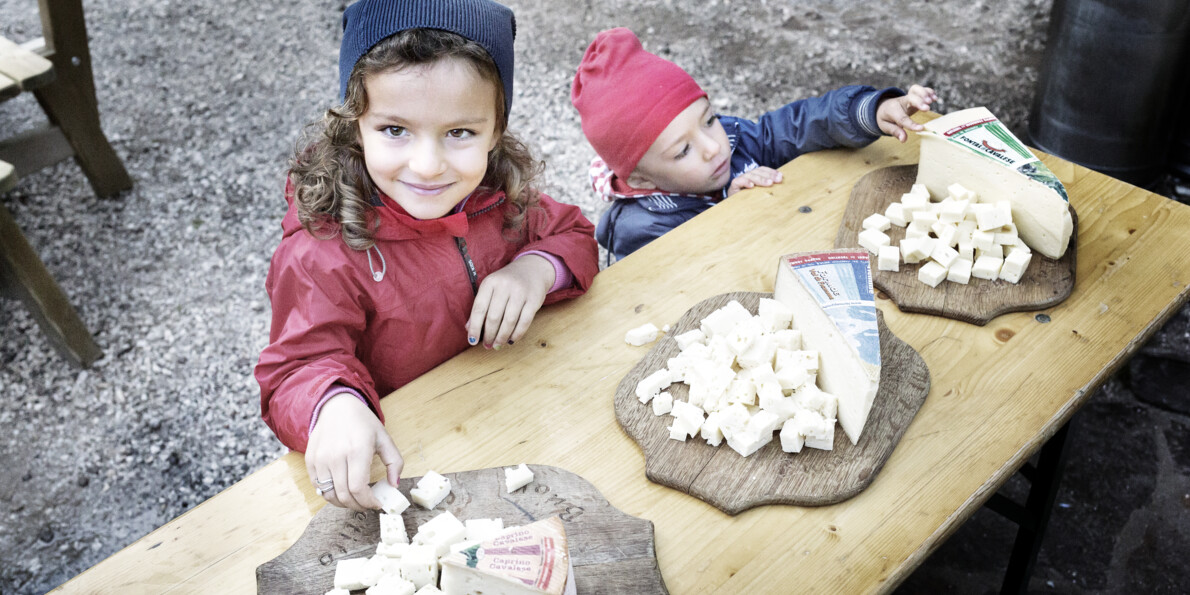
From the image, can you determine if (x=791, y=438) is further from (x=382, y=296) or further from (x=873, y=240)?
(x=382, y=296)

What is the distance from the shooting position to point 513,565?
1.12 m

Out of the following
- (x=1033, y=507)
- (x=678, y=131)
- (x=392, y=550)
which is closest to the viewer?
(x=392, y=550)

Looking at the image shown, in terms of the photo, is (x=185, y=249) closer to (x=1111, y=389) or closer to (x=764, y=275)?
(x=764, y=275)

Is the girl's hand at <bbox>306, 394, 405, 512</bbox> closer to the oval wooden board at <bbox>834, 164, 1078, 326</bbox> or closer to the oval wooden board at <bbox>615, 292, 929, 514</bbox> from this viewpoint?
the oval wooden board at <bbox>615, 292, 929, 514</bbox>

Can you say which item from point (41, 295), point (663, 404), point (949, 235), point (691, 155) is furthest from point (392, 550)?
point (41, 295)

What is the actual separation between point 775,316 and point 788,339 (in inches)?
2.8

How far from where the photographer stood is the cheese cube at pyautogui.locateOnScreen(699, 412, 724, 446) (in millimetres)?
1394

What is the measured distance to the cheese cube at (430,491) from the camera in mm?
1317

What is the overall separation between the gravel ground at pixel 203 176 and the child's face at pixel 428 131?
1.05 meters

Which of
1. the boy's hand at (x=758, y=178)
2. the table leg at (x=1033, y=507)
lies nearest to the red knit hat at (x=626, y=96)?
the boy's hand at (x=758, y=178)

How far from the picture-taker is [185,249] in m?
3.58

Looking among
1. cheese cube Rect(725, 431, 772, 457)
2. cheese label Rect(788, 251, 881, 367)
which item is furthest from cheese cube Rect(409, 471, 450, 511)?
cheese label Rect(788, 251, 881, 367)

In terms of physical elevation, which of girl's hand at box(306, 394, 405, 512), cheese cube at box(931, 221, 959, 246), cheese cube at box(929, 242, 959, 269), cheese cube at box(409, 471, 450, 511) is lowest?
cheese cube at box(929, 242, 959, 269)

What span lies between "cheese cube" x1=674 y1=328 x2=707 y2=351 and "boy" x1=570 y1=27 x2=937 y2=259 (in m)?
0.59
